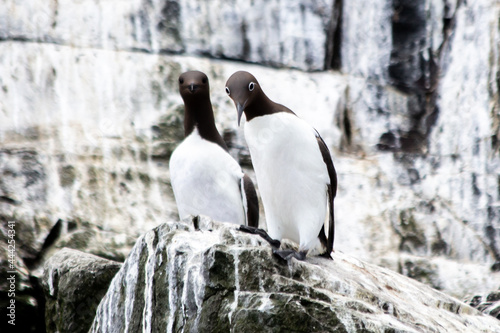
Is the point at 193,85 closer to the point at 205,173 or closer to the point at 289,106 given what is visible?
the point at 205,173

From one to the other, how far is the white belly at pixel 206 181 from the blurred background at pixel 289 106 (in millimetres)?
1904

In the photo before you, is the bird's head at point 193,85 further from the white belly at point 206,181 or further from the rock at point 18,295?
the rock at point 18,295

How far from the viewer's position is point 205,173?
19.6 feet

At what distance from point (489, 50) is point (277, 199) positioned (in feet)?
15.6

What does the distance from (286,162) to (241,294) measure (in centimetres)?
105

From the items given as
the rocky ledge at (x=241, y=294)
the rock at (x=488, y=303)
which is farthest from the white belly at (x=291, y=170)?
the rock at (x=488, y=303)

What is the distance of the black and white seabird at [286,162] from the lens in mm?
4684

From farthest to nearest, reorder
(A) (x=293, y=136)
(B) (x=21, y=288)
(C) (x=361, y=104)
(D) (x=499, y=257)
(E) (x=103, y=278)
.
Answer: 1. (C) (x=361, y=104)
2. (D) (x=499, y=257)
3. (B) (x=21, y=288)
4. (E) (x=103, y=278)
5. (A) (x=293, y=136)

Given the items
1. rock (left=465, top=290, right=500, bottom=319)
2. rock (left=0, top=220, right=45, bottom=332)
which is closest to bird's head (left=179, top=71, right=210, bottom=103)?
rock (left=0, top=220, right=45, bottom=332)

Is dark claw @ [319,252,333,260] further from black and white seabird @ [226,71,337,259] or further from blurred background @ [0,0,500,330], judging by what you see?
blurred background @ [0,0,500,330]

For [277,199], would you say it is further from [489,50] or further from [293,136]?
[489,50]

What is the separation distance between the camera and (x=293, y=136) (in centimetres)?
469

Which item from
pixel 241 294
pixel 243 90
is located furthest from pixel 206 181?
pixel 241 294

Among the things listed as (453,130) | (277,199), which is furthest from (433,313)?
(453,130)
